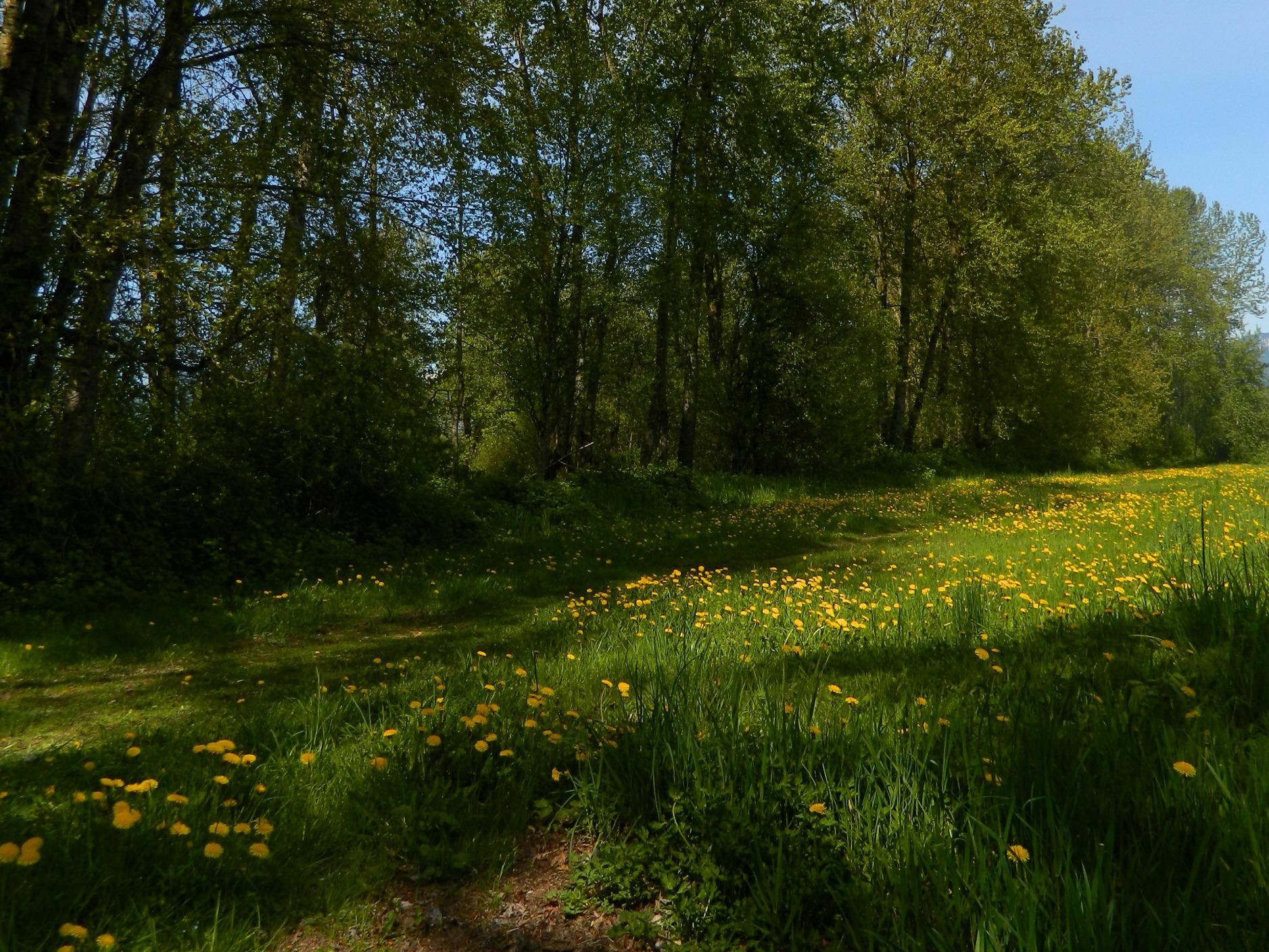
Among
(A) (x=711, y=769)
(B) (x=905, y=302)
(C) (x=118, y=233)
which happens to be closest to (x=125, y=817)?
(A) (x=711, y=769)

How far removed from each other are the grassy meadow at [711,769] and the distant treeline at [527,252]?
10.6ft

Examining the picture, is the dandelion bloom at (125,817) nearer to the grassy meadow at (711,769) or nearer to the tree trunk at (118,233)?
the grassy meadow at (711,769)

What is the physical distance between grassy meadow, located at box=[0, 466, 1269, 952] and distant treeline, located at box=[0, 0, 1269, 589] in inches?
127

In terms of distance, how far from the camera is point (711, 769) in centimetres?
240

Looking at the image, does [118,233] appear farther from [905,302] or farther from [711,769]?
[905,302]

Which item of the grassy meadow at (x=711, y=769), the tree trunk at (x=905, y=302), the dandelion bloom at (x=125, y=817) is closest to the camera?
the grassy meadow at (x=711, y=769)

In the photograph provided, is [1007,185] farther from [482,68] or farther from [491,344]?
[482,68]

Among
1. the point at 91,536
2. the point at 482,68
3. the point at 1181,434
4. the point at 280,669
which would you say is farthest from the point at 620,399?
the point at 1181,434

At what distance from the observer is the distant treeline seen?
740 cm

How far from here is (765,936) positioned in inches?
75.0

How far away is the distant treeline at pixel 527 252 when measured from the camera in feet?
24.3

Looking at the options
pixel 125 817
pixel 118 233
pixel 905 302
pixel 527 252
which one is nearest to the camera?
pixel 125 817

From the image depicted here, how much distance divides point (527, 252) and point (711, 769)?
11.1m

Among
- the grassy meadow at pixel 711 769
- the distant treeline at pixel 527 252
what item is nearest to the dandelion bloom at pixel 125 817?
the grassy meadow at pixel 711 769
